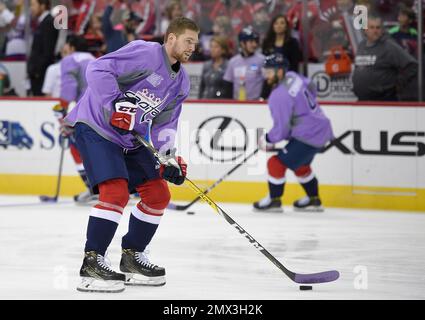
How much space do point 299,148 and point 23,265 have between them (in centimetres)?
312

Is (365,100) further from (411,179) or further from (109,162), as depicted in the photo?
(109,162)

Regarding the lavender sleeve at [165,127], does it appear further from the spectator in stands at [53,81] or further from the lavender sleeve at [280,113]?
the spectator in stands at [53,81]

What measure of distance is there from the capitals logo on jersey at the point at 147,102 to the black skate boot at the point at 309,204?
3513mm

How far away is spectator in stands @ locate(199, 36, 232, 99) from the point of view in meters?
9.36

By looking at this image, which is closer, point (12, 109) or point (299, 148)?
point (299, 148)

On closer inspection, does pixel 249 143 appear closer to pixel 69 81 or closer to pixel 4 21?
pixel 69 81

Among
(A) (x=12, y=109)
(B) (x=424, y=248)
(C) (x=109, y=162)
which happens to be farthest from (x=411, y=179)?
(C) (x=109, y=162)

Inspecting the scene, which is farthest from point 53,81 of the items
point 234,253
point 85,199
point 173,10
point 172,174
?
point 172,174

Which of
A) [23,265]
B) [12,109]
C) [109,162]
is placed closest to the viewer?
[109,162]

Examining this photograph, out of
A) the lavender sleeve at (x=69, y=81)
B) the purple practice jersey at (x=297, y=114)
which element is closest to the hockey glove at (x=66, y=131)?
the lavender sleeve at (x=69, y=81)

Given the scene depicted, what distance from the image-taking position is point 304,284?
5188 millimetres

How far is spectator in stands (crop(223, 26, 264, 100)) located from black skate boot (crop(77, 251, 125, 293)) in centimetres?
444

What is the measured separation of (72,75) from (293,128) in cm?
179

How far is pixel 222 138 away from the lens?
9.03 metres
